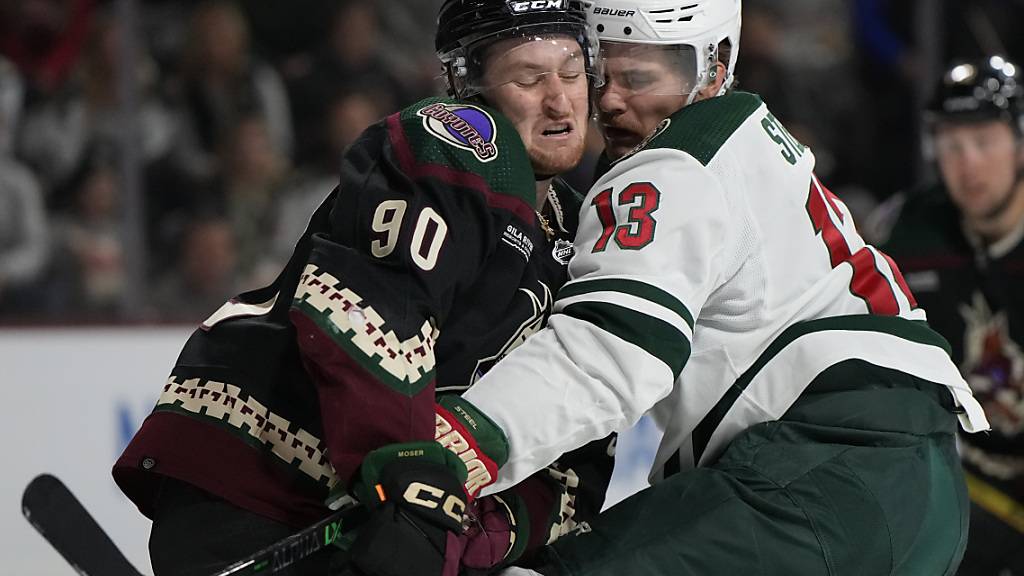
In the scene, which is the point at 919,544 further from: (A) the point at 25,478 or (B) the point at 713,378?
(A) the point at 25,478

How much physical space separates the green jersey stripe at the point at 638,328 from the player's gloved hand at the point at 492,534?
28cm

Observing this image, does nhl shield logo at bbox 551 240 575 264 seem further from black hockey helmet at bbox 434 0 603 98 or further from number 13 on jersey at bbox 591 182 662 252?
black hockey helmet at bbox 434 0 603 98

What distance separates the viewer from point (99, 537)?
1.73 m

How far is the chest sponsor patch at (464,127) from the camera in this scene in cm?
181

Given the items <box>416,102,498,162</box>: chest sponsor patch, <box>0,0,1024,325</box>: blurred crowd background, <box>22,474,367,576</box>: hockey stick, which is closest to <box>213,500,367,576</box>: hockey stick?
<box>22,474,367,576</box>: hockey stick

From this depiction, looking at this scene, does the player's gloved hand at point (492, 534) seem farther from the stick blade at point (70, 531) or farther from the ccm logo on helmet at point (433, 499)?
the stick blade at point (70, 531)

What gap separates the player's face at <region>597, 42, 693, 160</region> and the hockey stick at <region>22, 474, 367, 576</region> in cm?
81

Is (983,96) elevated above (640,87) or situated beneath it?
situated beneath

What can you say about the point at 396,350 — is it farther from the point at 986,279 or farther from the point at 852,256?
the point at 986,279

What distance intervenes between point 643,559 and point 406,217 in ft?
1.75

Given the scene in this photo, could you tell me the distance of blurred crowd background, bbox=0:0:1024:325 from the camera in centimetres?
461

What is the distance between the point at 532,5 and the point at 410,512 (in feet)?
2.63

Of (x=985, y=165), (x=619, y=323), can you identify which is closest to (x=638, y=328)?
(x=619, y=323)

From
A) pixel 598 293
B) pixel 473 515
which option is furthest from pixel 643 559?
pixel 598 293
